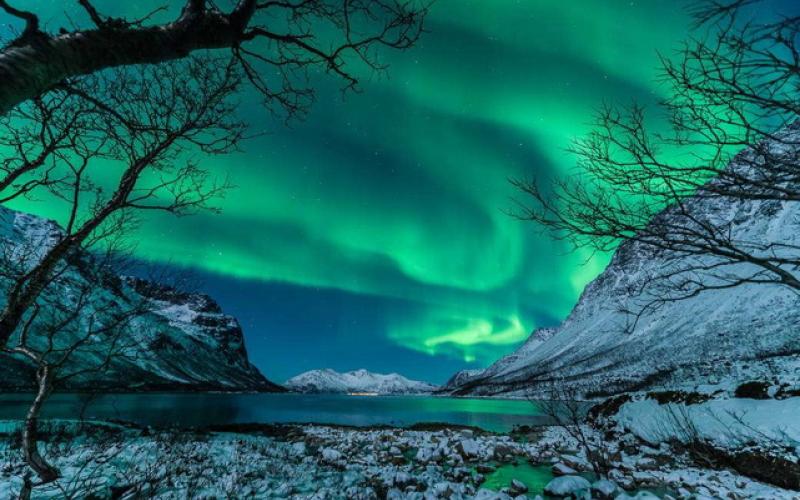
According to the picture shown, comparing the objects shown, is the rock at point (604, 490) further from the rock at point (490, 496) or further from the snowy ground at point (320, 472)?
the rock at point (490, 496)

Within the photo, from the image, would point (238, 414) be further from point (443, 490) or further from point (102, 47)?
point (102, 47)

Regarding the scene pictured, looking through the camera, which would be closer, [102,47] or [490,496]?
[102,47]

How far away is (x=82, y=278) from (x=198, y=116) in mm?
4517

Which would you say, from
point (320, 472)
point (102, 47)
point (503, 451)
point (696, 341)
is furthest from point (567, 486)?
point (696, 341)

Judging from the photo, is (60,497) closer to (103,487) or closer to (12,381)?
(103,487)

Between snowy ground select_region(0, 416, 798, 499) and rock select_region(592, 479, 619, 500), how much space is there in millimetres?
52

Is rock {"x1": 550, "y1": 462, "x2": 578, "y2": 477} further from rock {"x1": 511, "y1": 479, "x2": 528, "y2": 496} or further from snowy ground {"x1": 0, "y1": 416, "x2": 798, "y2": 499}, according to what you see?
rock {"x1": 511, "y1": 479, "x2": 528, "y2": 496}

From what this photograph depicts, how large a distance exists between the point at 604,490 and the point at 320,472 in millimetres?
7087

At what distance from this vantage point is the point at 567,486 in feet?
31.0

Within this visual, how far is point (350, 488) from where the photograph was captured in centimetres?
778

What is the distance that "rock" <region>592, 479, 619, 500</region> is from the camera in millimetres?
8000

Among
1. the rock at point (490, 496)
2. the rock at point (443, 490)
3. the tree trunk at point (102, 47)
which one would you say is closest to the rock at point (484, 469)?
the rock at point (443, 490)

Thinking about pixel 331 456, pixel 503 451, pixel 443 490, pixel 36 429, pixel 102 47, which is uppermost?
pixel 102 47

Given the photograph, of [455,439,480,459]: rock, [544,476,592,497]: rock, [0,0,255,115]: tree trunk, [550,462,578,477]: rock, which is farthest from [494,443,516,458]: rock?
[0,0,255,115]: tree trunk
